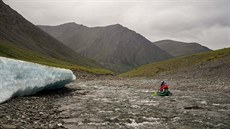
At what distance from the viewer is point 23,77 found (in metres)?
22.3

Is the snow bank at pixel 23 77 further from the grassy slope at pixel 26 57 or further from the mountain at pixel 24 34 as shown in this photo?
the mountain at pixel 24 34

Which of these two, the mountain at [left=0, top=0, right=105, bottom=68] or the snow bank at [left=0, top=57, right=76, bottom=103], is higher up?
the mountain at [left=0, top=0, right=105, bottom=68]

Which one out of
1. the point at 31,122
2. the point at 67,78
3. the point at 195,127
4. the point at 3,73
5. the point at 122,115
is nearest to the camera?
the point at 31,122

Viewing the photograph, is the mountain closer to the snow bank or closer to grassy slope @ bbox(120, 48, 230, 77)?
grassy slope @ bbox(120, 48, 230, 77)

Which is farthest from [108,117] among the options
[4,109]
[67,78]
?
[67,78]

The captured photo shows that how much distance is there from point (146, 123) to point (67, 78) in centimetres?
1855

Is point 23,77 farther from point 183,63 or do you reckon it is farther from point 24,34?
point 24,34

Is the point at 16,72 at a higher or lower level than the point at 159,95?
higher

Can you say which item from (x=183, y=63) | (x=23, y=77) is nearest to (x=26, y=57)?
(x=183, y=63)

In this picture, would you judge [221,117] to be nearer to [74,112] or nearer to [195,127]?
[195,127]

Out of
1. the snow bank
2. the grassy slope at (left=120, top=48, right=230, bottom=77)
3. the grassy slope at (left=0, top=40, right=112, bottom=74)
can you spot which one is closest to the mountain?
the grassy slope at (left=0, top=40, right=112, bottom=74)

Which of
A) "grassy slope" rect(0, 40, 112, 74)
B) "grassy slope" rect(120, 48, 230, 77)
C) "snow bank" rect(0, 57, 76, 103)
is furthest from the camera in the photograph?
"grassy slope" rect(0, 40, 112, 74)

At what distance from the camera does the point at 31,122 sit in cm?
1287

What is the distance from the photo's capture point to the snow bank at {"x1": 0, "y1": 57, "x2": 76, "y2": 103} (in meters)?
19.1
